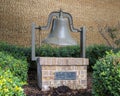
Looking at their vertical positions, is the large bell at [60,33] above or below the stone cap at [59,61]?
above

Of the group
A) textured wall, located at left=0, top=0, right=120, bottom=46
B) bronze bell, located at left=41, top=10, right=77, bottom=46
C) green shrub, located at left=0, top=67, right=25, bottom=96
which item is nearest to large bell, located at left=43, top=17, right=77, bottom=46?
bronze bell, located at left=41, top=10, right=77, bottom=46

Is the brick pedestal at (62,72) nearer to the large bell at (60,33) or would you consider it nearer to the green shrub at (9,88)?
the large bell at (60,33)

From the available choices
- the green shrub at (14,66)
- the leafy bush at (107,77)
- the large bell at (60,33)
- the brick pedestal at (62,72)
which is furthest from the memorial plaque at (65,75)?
the leafy bush at (107,77)

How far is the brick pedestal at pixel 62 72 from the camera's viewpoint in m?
6.21

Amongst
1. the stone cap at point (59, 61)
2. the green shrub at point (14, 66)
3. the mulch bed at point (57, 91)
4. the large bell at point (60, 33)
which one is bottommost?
the mulch bed at point (57, 91)

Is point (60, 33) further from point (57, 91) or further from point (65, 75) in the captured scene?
point (57, 91)

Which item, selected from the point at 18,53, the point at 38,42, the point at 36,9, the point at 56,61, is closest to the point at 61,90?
the point at 56,61

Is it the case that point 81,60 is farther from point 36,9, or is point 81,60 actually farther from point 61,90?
point 36,9

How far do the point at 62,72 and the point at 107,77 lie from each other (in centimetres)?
163

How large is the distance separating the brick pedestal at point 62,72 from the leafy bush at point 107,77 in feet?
3.69

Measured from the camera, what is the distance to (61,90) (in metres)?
6.11

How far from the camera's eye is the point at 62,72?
631cm

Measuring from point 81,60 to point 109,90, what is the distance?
1.65 m

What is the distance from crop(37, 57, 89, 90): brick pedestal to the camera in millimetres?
6207
